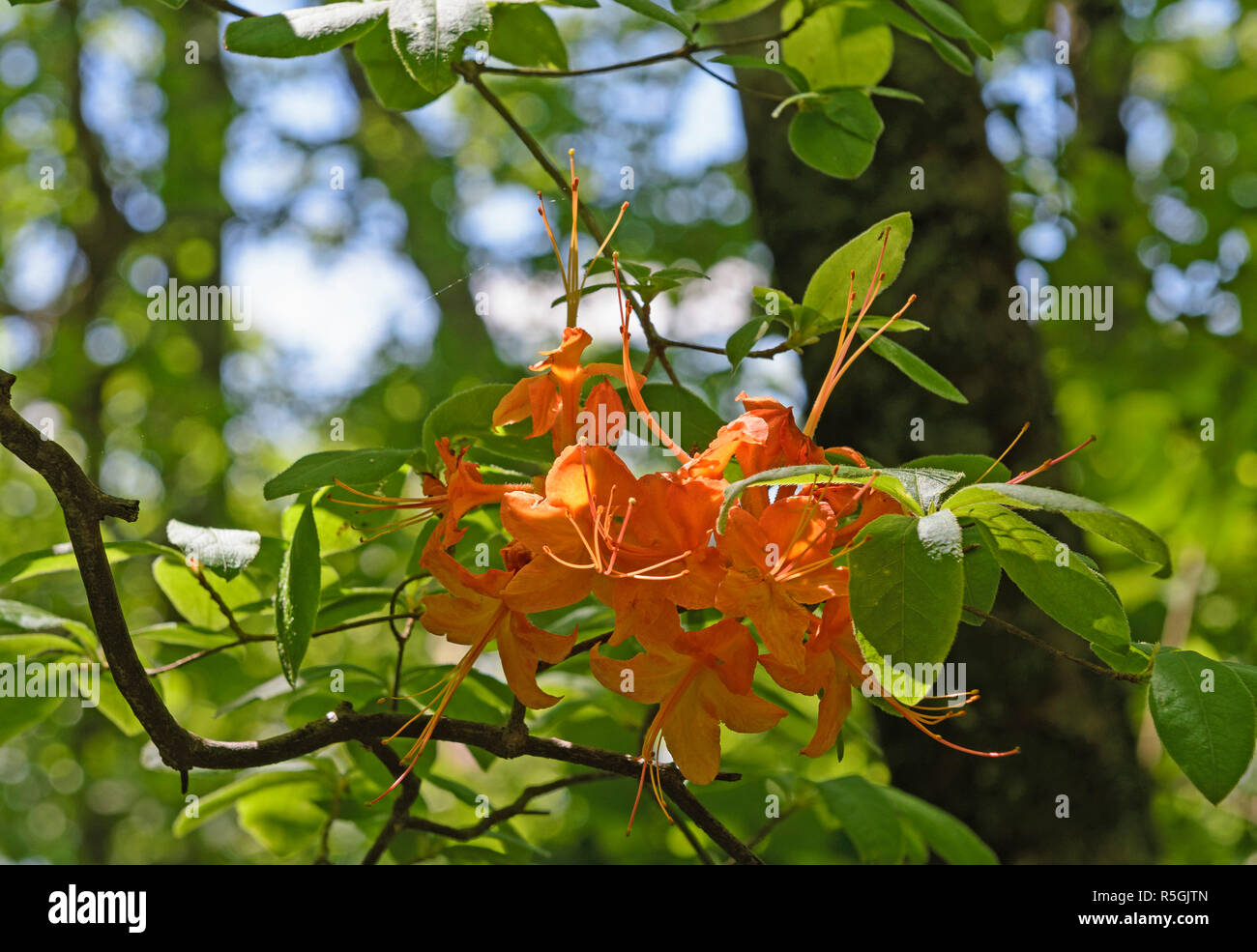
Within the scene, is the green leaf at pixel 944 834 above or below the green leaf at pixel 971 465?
below

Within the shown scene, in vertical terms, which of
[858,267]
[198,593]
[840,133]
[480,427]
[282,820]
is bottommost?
[282,820]

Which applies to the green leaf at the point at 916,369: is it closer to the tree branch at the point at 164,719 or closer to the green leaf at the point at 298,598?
the tree branch at the point at 164,719

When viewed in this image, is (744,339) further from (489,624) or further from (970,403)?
(970,403)

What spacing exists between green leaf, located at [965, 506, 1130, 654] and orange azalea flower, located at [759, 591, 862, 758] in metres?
0.11

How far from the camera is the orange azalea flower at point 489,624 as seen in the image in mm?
766

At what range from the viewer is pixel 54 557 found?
41.3 inches

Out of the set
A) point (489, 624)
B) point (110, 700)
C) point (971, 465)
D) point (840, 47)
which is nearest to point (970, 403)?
point (840, 47)

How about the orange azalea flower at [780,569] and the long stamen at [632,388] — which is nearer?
the orange azalea flower at [780,569]

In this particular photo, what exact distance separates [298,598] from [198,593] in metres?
0.36

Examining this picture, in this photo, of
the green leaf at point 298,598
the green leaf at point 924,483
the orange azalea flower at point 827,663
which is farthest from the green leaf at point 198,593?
the green leaf at point 924,483

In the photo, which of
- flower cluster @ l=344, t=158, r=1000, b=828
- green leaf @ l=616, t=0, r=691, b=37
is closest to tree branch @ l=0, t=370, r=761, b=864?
flower cluster @ l=344, t=158, r=1000, b=828

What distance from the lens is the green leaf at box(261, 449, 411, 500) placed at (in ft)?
2.77

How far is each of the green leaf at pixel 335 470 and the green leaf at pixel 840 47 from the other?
2.34 feet

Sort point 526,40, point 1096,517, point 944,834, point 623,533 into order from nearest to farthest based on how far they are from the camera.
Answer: point 1096,517, point 623,533, point 526,40, point 944,834
